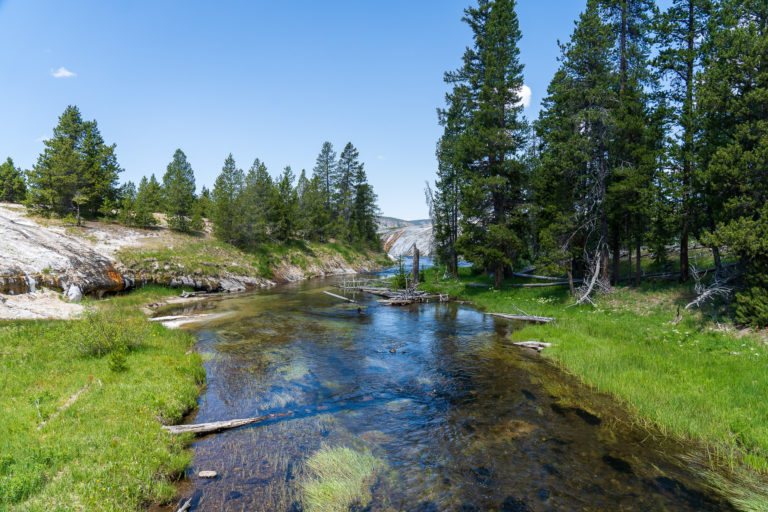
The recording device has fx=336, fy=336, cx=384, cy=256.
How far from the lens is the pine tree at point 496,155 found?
87.6 ft

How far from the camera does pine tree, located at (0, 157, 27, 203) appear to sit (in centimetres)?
4578

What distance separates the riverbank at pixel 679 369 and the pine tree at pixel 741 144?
271 cm

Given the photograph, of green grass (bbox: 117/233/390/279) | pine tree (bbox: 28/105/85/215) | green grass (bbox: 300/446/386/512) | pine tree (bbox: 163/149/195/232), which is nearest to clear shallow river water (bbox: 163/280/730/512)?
green grass (bbox: 300/446/386/512)

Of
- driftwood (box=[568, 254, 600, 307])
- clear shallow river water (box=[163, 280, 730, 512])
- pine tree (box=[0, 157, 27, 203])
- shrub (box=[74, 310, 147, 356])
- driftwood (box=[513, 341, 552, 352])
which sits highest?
pine tree (box=[0, 157, 27, 203])

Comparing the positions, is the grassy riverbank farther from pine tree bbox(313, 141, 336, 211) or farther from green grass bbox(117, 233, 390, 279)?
pine tree bbox(313, 141, 336, 211)

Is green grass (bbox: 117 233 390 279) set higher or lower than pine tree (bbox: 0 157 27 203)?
lower

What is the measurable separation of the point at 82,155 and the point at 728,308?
54723 mm

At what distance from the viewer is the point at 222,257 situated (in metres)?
41.1

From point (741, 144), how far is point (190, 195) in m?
52.2

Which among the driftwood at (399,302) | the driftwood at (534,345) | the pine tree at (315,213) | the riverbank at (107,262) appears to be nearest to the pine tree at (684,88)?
the driftwood at (534,345)

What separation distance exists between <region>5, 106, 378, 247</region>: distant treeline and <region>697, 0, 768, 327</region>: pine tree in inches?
1814

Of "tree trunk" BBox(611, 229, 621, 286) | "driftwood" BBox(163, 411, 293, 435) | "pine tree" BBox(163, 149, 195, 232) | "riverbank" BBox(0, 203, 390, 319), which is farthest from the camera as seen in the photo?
"pine tree" BBox(163, 149, 195, 232)

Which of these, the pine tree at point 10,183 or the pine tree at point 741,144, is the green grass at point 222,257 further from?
the pine tree at point 741,144

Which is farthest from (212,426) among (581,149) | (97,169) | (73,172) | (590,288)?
(97,169)
